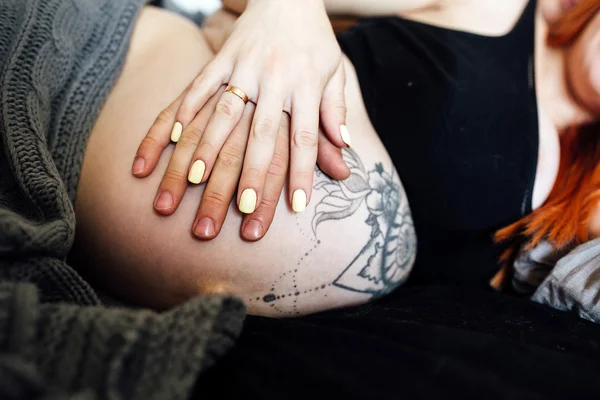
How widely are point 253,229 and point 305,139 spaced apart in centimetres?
15

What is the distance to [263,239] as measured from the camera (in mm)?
625

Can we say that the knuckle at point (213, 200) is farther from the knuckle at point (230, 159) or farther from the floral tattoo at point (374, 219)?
the floral tattoo at point (374, 219)

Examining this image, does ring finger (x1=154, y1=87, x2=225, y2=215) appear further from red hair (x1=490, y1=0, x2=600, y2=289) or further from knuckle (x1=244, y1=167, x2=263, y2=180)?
red hair (x1=490, y1=0, x2=600, y2=289)

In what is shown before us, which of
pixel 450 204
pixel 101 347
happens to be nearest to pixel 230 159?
pixel 101 347

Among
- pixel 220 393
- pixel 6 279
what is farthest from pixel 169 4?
pixel 220 393

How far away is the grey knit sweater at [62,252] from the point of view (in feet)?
1.25

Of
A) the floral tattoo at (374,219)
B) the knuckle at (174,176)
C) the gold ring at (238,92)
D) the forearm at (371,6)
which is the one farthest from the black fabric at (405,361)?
the forearm at (371,6)

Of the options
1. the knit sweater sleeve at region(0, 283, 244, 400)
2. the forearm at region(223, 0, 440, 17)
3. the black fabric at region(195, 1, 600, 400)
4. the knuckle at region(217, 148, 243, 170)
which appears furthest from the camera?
the forearm at region(223, 0, 440, 17)

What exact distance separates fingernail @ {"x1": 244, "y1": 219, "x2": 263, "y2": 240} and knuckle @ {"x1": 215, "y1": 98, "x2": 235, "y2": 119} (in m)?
0.15

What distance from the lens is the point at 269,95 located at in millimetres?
646

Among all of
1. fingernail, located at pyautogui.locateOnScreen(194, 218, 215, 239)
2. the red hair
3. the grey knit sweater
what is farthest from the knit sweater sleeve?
the red hair

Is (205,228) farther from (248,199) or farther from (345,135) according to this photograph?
(345,135)

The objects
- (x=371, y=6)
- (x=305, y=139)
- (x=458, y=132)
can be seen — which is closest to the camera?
(x=305, y=139)

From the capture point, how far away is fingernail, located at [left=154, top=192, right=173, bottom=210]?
59 centimetres
